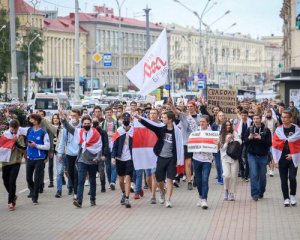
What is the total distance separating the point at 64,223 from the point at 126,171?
254 centimetres

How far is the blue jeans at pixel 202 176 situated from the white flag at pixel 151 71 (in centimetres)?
559

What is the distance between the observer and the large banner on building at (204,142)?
696 inches

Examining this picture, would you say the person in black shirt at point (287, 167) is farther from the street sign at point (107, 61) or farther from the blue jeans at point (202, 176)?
the street sign at point (107, 61)

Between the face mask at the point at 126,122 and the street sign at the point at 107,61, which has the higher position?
the street sign at the point at 107,61

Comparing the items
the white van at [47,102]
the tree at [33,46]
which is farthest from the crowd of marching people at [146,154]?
the tree at [33,46]

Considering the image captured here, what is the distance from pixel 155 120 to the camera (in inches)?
698

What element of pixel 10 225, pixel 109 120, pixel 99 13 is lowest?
pixel 10 225

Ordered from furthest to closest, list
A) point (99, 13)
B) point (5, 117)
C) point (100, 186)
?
point (99, 13)
point (5, 117)
point (100, 186)

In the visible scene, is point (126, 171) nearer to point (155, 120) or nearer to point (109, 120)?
point (155, 120)

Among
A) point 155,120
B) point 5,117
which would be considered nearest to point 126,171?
point 155,120

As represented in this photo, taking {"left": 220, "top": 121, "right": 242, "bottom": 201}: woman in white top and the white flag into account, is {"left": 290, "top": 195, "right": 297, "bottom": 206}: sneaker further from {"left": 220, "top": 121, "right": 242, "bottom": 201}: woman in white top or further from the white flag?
the white flag

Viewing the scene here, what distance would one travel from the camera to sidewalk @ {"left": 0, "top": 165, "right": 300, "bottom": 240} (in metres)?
14.5

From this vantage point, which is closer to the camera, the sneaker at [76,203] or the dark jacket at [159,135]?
the dark jacket at [159,135]

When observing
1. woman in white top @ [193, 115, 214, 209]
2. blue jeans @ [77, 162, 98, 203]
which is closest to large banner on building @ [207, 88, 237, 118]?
woman in white top @ [193, 115, 214, 209]
